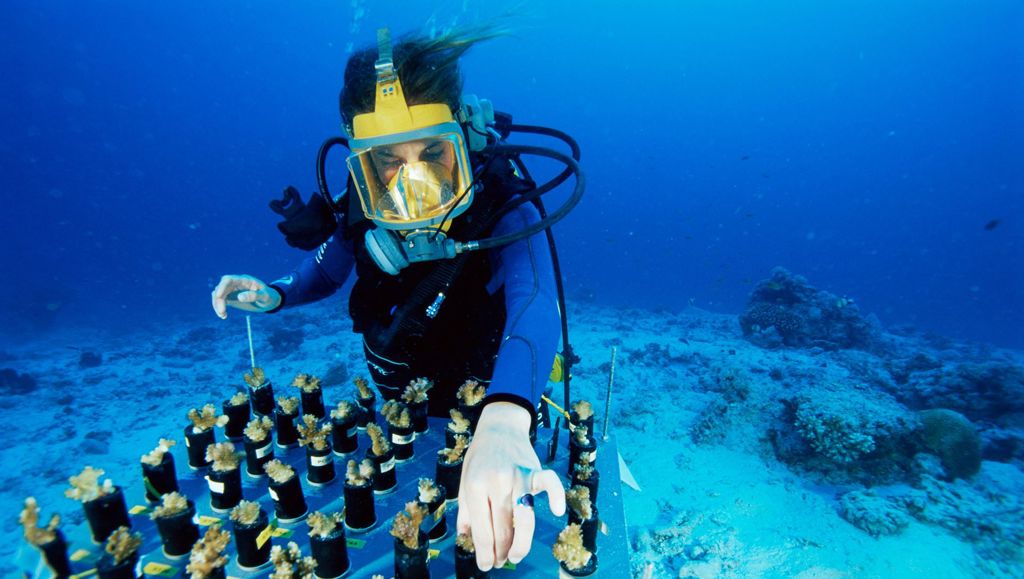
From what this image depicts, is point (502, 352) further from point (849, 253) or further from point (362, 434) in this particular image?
point (849, 253)

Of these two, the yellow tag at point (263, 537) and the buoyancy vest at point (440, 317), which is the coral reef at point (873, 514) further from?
the yellow tag at point (263, 537)

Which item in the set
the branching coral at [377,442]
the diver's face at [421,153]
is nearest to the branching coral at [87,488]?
the branching coral at [377,442]

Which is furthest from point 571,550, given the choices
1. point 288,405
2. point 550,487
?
point 288,405

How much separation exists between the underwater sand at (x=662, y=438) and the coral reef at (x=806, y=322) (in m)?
0.84

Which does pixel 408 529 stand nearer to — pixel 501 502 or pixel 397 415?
pixel 501 502

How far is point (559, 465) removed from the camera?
93.4 inches

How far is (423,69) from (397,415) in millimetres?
1823

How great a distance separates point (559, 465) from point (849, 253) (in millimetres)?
117434

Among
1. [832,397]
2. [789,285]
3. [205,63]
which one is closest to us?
[832,397]

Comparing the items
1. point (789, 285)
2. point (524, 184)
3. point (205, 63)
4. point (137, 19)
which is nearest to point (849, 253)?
point (789, 285)

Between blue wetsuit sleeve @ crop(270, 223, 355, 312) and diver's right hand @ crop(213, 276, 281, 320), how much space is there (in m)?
0.39

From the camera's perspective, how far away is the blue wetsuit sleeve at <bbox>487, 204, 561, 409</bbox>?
1.83m

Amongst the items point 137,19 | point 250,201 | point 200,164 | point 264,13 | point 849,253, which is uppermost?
point 264,13

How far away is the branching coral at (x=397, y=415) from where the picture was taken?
7.04ft
